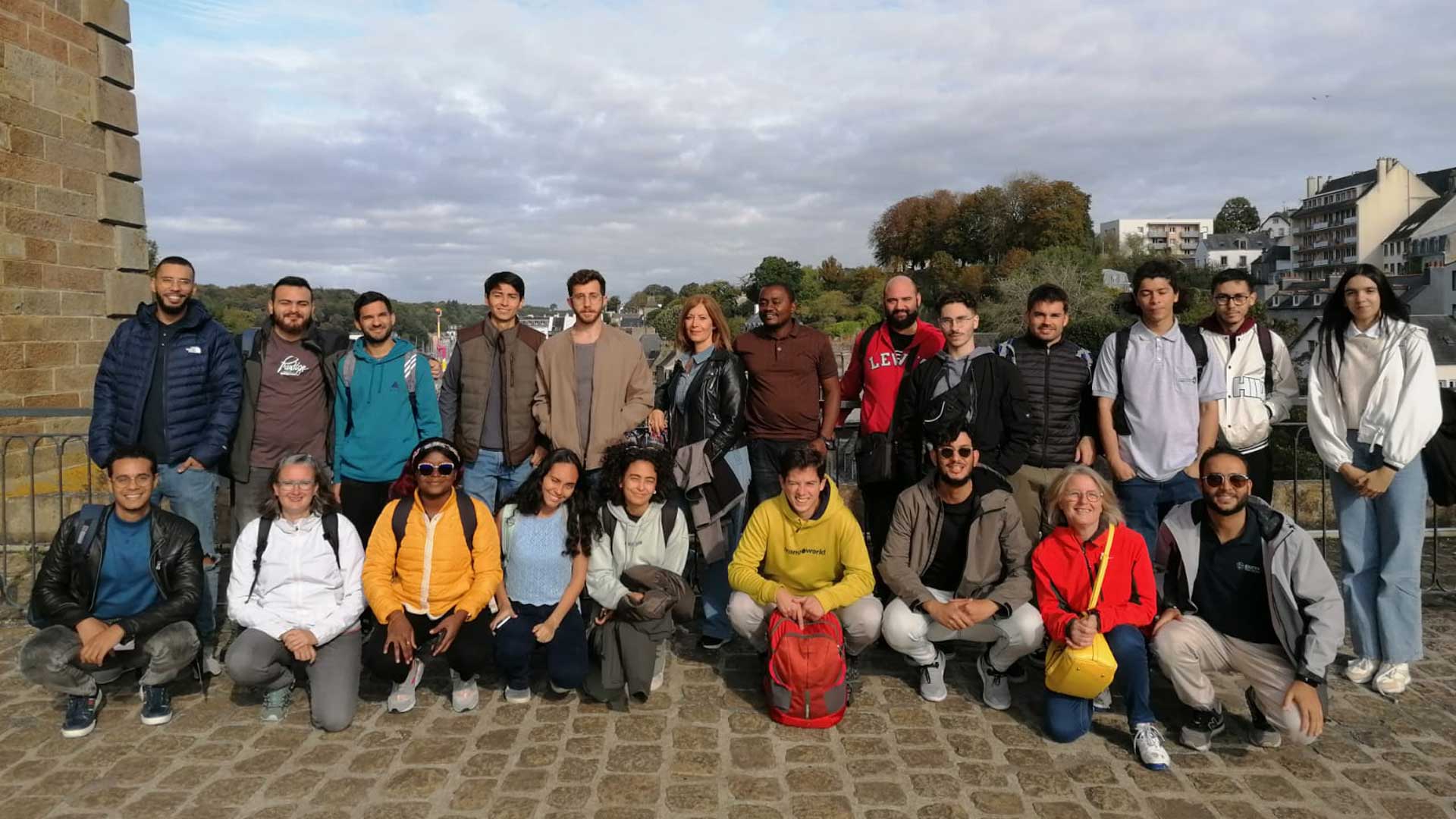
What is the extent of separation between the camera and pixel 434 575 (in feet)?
14.8

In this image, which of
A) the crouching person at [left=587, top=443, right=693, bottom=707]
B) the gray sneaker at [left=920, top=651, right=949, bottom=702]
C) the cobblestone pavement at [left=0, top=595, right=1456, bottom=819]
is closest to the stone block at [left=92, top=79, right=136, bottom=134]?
the cobblestone pavement at [left=0, top=595, right=1456, bottom=819]

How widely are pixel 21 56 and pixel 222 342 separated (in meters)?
4.85

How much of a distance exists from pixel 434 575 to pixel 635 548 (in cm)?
102

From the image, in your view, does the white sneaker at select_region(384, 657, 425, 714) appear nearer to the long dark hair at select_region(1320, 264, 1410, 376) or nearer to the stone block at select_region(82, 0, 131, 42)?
the long dark hair at select_region(1320, 264, 1410, 376)

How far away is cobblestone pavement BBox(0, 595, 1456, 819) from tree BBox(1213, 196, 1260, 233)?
13370 cm

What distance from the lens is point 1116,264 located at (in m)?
73.3

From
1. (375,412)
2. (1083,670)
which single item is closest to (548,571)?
(375,412)

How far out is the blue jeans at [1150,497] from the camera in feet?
16.0

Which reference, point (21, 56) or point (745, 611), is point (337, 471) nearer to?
point (745, 611)

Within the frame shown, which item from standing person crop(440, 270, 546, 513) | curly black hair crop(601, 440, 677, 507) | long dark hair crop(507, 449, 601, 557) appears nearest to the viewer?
long dark hair crop(507, 449, 601, 557)

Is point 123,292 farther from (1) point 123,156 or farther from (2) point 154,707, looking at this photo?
(2) point 154,707

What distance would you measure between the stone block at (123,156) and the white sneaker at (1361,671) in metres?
10.4

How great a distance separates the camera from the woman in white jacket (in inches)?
166

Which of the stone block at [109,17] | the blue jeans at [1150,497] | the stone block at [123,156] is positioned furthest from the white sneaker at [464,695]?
the stone block at [109,17]
